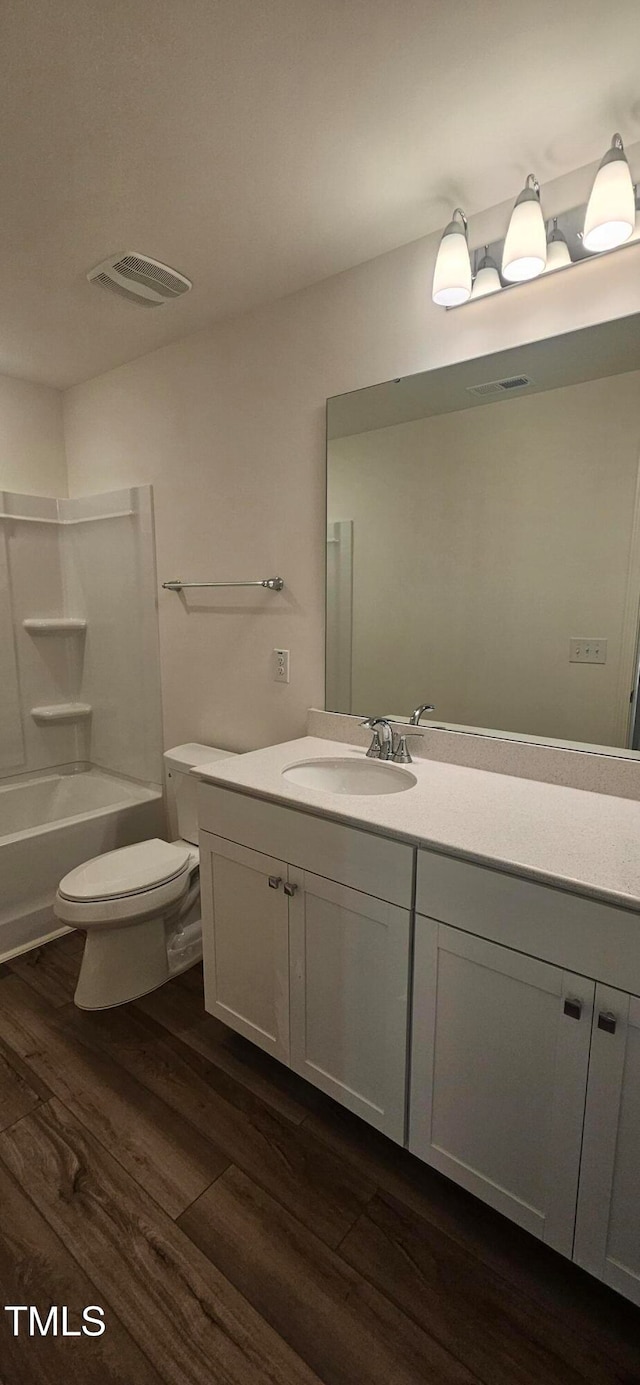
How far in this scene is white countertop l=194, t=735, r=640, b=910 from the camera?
38.9 inches

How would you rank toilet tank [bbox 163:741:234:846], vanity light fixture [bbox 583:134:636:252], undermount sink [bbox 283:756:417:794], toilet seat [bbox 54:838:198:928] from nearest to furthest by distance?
vanity light fixture [bbox 583:134:636:252] < undermount sink [bbox 283:756:417:794] < toilet seat [bbox 54:838:198:928] < toilet tank [bbox 163:741:234:846]

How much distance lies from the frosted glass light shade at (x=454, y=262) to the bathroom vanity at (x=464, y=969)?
4.01ft

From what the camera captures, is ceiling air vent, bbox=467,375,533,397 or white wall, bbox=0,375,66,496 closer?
ceiling air vent, bbox=467,375,533,397

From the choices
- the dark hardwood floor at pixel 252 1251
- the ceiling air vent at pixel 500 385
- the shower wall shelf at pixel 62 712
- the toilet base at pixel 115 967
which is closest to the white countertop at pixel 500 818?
the toilet base at pixel 115 967

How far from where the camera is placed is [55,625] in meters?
2.83

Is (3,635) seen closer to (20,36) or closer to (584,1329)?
(20,36)

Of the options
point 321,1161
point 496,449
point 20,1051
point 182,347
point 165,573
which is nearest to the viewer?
point 321,1161

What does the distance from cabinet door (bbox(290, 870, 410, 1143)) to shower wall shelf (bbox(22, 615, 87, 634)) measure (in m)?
2.05

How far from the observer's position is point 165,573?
2.45 metres

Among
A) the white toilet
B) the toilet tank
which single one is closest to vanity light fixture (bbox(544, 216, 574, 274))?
the toilet tank

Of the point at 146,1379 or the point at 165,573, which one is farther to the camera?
the point at 165,573

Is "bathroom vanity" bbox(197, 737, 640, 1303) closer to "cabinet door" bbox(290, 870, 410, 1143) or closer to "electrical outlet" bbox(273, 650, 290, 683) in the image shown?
"cabinet door" bbox(290, 870, 410, 1143)

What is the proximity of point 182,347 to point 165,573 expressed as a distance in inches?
33.9

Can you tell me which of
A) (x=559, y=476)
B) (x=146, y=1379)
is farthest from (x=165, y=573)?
(x=146, y=1379)
